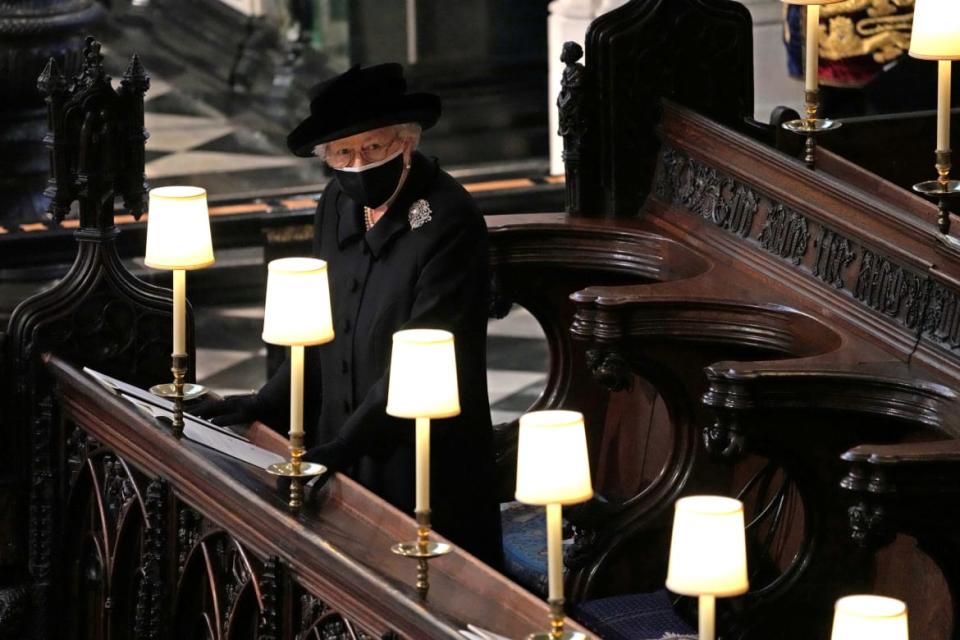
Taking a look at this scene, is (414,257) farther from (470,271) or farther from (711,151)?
(711,151)

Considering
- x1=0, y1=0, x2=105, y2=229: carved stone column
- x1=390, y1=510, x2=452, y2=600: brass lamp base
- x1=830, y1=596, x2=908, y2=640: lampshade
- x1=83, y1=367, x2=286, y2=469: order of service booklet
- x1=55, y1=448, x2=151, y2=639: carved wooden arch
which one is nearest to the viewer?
x1=830, y1=596, x2=908, y2=640: lampshade

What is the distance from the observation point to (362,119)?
4531 mm

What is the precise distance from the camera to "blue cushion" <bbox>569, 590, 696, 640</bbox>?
489 centimetres

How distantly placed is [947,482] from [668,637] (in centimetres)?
90

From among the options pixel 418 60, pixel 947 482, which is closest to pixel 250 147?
pixel 418 60

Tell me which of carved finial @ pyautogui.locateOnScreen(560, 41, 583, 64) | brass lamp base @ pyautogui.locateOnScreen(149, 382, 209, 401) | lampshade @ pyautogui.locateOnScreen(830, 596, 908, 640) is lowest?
brass lamp base @ pyautogui.locateOnScreen(149, 382, 209, 401)

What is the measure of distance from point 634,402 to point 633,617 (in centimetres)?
94

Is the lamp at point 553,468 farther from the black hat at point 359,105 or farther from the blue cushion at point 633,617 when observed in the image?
the blue cushion at point 633,617

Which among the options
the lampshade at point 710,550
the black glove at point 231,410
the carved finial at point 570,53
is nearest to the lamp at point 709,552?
the lampshade at point 710,550

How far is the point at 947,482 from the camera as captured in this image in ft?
12.8

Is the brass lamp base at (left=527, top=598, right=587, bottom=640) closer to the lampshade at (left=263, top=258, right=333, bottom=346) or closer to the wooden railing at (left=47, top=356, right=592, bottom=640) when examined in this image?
the wooden railing at (left=47, top=356, right=592, bottom=640)

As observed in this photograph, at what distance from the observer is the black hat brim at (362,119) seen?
4.53 m

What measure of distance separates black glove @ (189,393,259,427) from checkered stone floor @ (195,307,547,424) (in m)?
3.11

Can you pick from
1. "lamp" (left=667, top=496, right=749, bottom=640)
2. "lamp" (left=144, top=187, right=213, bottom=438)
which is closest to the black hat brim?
"lamp" (left=144, top=187, right=213, bottom=438)
